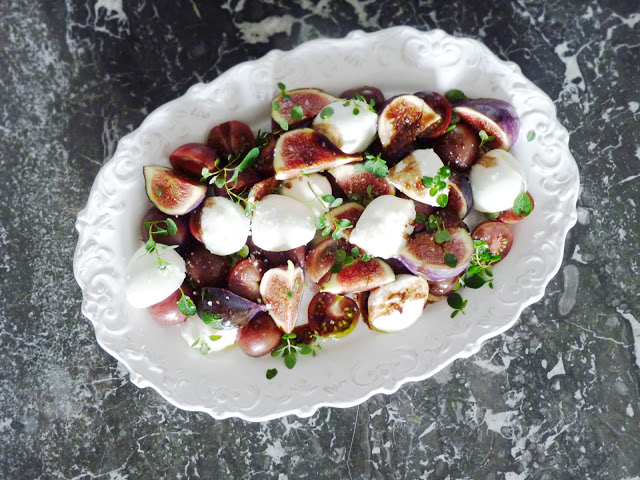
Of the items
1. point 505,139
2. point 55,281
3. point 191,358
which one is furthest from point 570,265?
point 55,281

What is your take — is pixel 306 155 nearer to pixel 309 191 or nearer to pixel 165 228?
pixel 309 191

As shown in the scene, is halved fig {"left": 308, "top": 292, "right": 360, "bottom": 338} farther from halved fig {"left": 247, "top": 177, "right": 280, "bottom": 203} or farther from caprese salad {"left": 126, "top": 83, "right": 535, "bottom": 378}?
halved fig {"left": 247, "top": 177, "right": 280, "bottom": 203}

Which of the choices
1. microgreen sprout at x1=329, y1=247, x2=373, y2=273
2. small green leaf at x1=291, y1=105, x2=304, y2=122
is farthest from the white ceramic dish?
microgreen sprout at x1=329, y1=247, x2=373, y2=273

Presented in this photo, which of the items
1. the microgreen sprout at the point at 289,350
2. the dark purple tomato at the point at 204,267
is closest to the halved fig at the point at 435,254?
the microgreen sprout at the point at 289,350

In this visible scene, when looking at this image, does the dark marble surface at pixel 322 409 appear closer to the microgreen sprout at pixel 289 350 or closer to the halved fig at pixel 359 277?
the microgreen sprout at pixel 289 350

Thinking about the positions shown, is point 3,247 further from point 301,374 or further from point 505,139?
point 505,139
